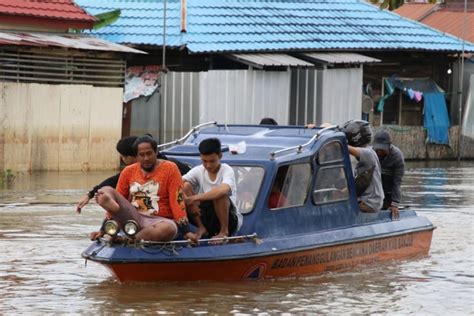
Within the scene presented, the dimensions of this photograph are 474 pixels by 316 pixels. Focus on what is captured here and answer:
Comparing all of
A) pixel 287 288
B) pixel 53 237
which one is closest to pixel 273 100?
pixel 53 237

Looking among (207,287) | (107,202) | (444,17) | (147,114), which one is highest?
(444,17)

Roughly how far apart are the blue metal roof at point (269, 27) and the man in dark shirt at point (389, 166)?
1221 cm

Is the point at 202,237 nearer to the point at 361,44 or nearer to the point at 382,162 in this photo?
the point at 382,162

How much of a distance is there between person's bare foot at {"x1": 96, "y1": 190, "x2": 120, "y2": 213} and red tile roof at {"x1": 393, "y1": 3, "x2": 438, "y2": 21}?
1352 inches

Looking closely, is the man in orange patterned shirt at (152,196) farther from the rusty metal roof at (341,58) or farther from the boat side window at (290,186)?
the rusty metal roof at (341,58)

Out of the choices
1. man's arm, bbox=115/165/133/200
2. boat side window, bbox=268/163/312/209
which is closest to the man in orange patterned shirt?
man's arm, bbox=115/165/133/200

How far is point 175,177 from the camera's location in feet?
40.1

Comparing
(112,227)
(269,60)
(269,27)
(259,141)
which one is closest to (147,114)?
(269,60)

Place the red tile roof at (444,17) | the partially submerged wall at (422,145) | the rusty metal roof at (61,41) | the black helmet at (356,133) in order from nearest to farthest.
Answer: the black helmet at (356,133), the rusty metal roof at (61,41), the partially submerged wall at (422,145), the red tile roof at (444,17)

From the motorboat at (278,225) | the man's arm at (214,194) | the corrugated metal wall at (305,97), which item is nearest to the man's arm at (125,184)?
the motorboat at (278,225)

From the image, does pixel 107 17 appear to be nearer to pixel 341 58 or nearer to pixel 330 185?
pixel 341 58

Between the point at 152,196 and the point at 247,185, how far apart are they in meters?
1.11

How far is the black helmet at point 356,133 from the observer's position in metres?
14.9

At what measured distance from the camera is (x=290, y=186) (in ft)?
43.2
